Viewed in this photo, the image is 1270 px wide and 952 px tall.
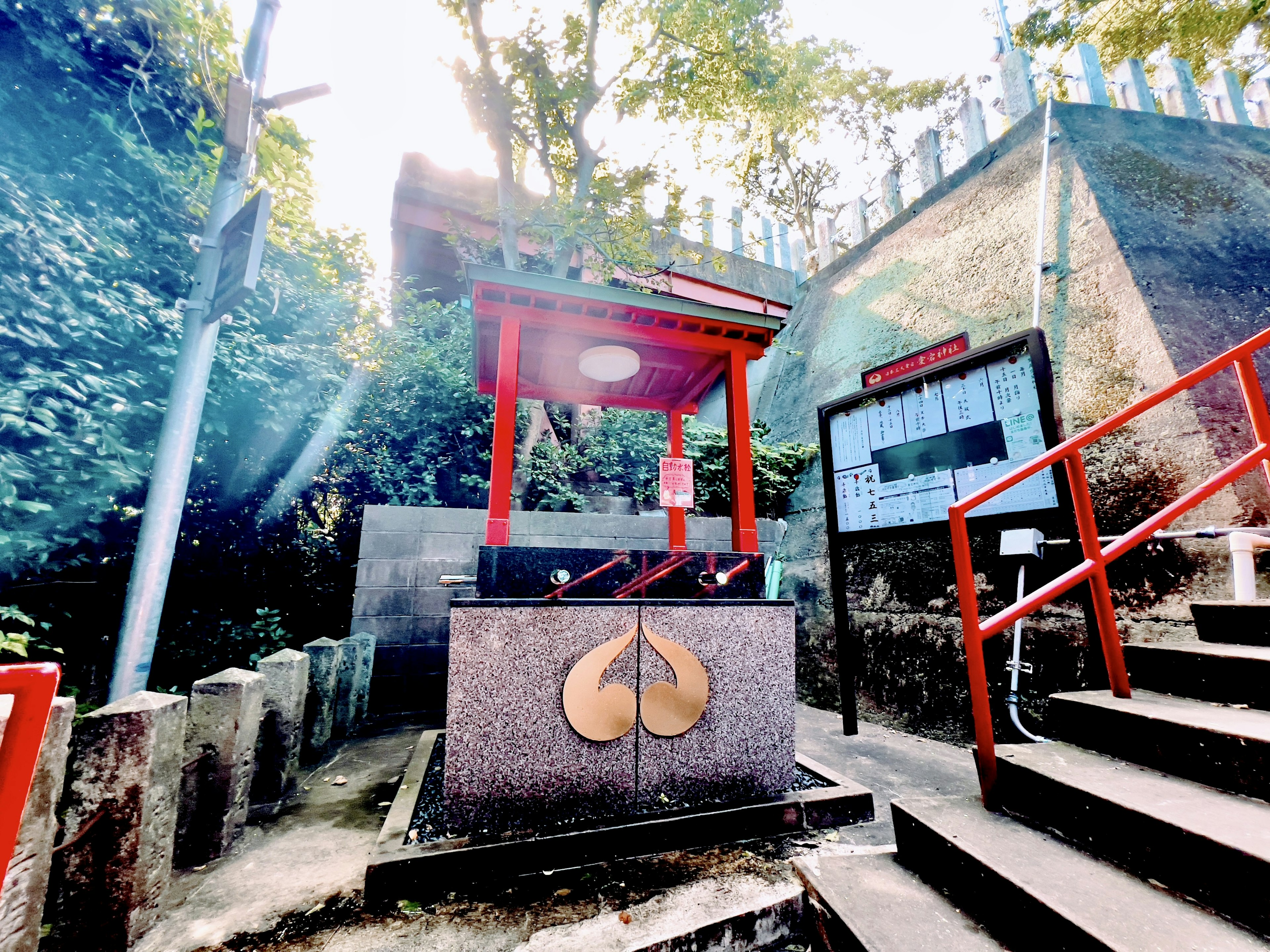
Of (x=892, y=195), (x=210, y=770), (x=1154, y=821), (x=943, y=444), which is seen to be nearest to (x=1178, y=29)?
(x=892, y=195)

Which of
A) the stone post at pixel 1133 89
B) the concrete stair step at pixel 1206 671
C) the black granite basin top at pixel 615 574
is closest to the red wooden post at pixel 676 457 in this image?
the black granite basin top at pixel 615 574

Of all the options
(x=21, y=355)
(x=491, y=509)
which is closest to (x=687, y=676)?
(x=491, y=509)

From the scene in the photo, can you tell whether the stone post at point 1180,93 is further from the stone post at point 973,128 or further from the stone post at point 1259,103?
the stone post at point 973,128

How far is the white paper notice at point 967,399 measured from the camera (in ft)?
13.3

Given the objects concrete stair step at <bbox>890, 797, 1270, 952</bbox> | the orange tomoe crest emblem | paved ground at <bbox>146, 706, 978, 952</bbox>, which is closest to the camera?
concrete stair step at <bbox>890, 797, 1270, 952</bbox>

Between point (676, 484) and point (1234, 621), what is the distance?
346 centimetres

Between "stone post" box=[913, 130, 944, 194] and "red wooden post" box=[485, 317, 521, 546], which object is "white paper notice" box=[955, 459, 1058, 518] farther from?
"stone post" box=[913, 130, 944, 194]

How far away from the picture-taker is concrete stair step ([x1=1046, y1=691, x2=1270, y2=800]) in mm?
1914

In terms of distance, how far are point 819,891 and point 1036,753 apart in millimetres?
1355

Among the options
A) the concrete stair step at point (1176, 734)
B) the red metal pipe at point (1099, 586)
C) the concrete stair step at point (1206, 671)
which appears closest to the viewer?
the concrete stair step at point (1176, 734)

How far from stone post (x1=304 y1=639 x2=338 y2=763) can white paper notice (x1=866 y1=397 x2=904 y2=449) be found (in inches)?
208

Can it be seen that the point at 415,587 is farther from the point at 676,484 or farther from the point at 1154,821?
the point at 1154,821

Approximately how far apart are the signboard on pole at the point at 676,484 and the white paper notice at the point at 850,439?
77.3 inches

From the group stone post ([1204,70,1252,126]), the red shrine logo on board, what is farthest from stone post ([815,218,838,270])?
the red shrine logo on board
